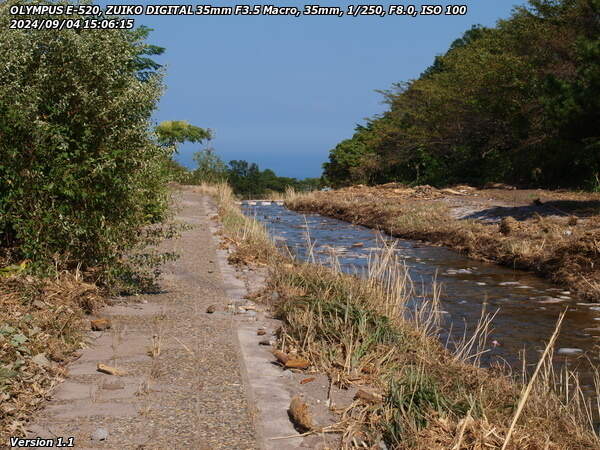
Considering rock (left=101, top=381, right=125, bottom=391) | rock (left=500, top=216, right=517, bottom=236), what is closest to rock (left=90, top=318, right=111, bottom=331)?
rock (left=101, top=381, right=125, bottom=391)

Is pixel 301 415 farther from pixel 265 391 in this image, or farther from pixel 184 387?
pixel 184 387

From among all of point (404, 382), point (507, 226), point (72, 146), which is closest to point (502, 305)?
point (507, 226)

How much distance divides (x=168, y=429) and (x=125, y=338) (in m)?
1.93

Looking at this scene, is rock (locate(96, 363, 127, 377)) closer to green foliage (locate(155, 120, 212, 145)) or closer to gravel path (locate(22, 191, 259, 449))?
gravel path (locate(22, 191, 259, 449))

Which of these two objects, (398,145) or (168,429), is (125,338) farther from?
(398,145)

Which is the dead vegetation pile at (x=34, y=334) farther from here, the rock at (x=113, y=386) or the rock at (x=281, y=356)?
the rock at (x=281, y=356)

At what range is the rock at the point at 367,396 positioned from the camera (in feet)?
14.1

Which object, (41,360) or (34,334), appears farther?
(34,334)

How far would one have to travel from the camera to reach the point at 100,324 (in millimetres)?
5867

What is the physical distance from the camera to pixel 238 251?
32.5 feet

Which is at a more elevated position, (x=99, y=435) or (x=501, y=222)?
(x=501, y=222)

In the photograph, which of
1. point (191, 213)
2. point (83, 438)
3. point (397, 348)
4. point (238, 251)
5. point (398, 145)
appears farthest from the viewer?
point (398, 145)

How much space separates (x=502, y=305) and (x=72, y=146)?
17.7 ft

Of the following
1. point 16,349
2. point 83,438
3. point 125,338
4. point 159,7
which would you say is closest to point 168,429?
point 83,438
